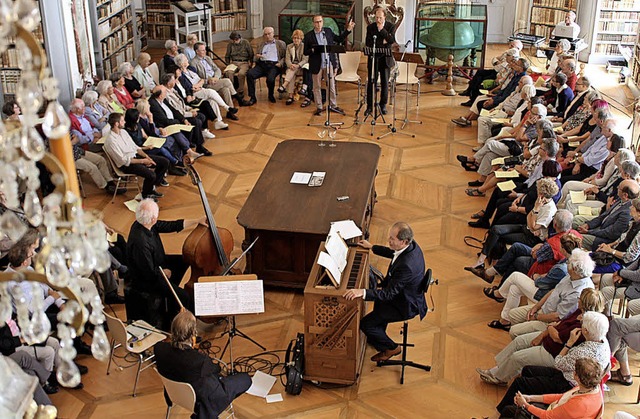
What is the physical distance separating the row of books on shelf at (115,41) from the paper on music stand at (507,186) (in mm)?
6894

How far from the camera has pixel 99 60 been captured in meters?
12.0

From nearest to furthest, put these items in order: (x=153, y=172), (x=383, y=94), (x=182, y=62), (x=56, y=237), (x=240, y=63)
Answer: (x=56, y=237)
(x=153, y=172)
(x=182, y=62)
(x=383, y=94)
(x=240, y=63)

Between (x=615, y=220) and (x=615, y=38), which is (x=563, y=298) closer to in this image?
(x=615, y=220)

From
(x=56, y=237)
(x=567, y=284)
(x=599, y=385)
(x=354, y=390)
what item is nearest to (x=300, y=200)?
(x=354, y=390)

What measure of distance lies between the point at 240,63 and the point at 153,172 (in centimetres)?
417

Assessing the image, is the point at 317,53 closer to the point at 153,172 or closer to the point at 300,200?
the point at 153,172

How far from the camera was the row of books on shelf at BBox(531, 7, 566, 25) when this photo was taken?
15089 mm

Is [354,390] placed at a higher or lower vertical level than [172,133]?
lower

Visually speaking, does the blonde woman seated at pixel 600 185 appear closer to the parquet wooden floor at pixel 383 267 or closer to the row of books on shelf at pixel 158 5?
the parquet wooden floor at pixel 383 267

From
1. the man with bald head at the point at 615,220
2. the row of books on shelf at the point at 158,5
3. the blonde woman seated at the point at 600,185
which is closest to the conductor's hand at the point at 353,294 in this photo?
the man with bald head at the point at 615,220

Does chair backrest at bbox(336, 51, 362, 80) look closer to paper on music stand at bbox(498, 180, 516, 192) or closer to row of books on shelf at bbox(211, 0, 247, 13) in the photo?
row of books on shelf at bbox(211, 0, 247, 13)

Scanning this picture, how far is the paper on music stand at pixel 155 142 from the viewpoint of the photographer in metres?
9.55

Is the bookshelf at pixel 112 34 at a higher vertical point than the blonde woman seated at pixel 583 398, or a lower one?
higher

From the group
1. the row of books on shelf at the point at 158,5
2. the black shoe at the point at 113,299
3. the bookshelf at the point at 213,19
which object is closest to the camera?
the black shoe at the point at 113,299
